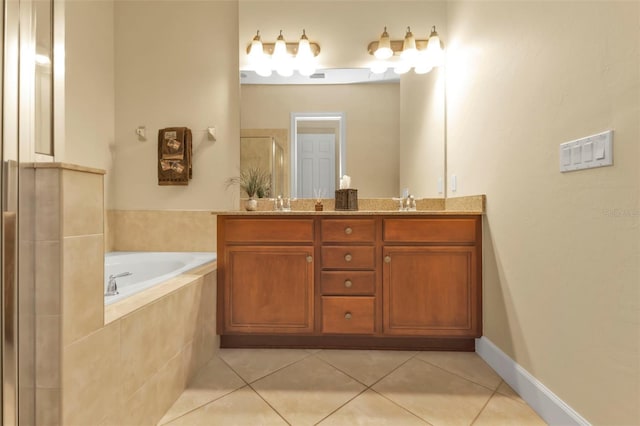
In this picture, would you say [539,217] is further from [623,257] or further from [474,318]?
[474,318]

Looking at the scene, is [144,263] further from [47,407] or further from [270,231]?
[47,407]

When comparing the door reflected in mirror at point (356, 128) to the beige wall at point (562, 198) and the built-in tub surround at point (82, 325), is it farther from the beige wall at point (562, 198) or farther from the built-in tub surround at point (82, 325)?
the built-in tub surround at point (82, 325)

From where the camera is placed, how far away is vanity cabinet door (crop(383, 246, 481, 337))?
5.81ft

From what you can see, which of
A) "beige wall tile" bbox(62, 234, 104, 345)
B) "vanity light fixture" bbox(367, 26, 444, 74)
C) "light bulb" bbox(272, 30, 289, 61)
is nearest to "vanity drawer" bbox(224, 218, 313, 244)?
"beige wall tile" bbox(62, 234, 104, 345)

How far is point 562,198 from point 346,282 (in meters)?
1.11

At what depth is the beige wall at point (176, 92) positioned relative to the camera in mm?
2422

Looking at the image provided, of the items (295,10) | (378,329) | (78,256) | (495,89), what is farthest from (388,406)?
(295,10)

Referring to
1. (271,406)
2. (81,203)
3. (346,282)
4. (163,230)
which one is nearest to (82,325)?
(81,203)

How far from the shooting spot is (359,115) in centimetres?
235

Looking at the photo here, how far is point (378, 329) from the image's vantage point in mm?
1791

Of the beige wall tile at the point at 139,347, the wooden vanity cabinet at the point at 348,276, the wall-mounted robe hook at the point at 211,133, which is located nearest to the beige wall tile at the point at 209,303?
the beige wall tile at the point at 139,347

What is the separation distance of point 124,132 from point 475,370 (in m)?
2.93

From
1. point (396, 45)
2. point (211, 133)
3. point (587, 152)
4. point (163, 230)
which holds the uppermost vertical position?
point (396, 45)

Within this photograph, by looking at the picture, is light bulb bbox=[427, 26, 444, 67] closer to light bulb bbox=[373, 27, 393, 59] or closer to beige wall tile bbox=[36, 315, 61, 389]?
light bulb bbox=[373, 27, 393, 59]
